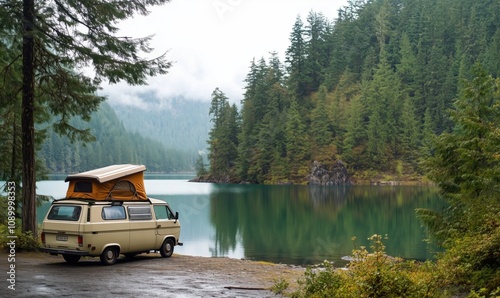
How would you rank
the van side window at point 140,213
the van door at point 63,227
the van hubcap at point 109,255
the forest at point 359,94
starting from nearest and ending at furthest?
1. the van door at point 63,227
2. the van hubcap at point 109,255
3. the van side window at point 140,213
4. the forest at point 359,94

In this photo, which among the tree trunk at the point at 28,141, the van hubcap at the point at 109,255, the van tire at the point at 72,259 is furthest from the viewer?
the tree trunk at the point at 28,141

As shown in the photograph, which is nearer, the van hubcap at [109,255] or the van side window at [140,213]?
the van hubcap at [109,255]

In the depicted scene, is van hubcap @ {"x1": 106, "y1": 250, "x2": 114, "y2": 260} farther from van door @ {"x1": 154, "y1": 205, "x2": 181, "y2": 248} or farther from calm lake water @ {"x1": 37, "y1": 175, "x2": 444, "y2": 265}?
calm lake water @ {"x1": 37, "y1": 175, "x2": 444, "y2": 265}

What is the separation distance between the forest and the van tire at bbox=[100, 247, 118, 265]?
95.3 m

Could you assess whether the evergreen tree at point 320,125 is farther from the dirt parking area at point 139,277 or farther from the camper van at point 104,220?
the camper van at point 104,220

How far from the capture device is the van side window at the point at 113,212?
1502cm

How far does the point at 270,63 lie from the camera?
142375 mm

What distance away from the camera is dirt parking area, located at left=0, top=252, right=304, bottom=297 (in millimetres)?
10617

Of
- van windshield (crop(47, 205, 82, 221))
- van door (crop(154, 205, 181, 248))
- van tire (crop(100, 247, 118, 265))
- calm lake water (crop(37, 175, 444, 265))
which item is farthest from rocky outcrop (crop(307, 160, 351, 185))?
van windshield (crop(47, 205, 82, 221))

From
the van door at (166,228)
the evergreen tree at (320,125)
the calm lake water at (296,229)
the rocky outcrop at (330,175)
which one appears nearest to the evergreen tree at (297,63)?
the evergreen tree at (320,125)

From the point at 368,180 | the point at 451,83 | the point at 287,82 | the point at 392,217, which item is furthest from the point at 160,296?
the point at 287,82

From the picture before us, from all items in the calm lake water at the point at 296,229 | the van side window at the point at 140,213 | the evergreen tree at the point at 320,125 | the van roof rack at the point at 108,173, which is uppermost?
the evergreen tree at the point at 320,125

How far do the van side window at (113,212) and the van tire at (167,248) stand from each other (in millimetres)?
2461

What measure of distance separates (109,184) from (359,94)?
392 feet
